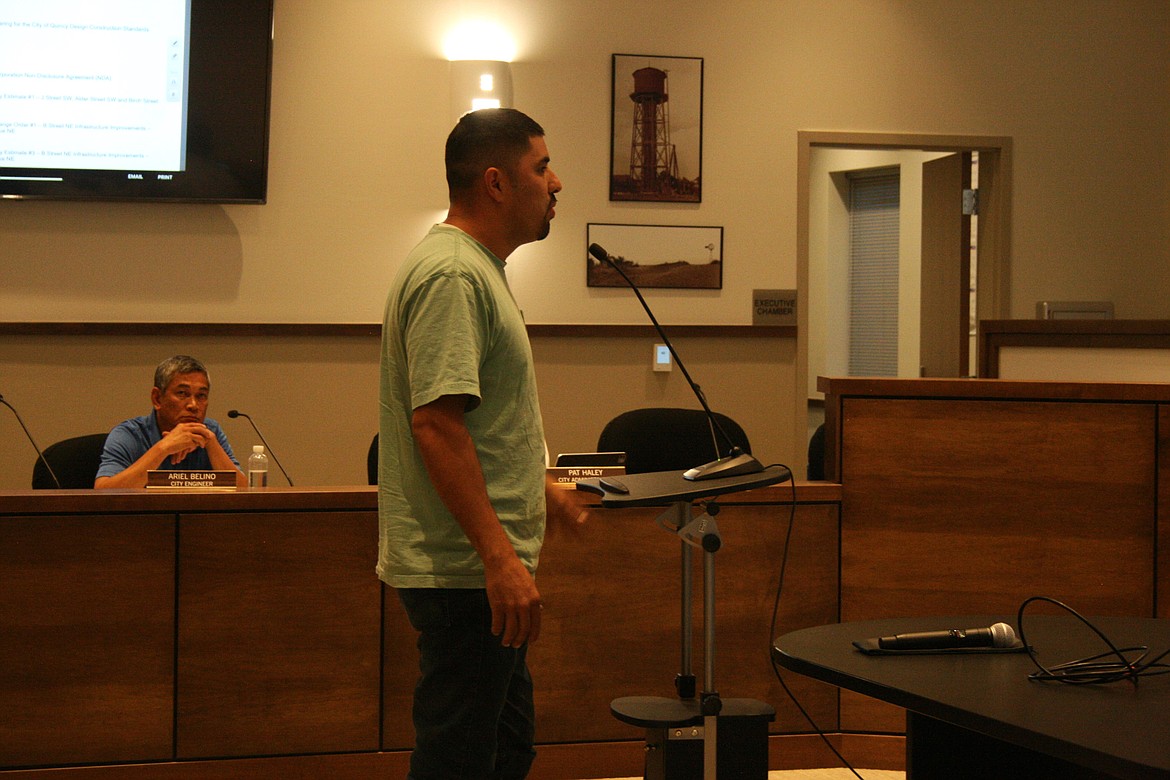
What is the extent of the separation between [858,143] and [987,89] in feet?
2.18

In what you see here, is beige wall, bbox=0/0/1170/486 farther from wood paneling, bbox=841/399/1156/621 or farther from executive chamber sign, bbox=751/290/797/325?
wood paneling, bbox=841/399/1156/621

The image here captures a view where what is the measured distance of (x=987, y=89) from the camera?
5.16 meters

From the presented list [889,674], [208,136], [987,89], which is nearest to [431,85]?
[208,136]

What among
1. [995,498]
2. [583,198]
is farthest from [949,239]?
[995,498]

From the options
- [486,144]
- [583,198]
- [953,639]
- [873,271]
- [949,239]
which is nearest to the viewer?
[953,639]

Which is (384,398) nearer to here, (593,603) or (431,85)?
(593,603)

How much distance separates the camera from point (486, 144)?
1857 millimetres

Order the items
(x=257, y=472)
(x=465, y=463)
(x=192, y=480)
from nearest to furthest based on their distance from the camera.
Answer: (x=465, y=463), (x=192, y=480), (x=257, y=472)

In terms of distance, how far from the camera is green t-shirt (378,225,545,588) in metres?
1.69

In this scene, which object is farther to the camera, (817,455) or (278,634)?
(817,455)

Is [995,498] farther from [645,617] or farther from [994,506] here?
[645,617]

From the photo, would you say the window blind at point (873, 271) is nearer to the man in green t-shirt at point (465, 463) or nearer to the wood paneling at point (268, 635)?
the wood paneling at point (268, 635)

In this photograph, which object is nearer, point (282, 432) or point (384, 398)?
point (384, 398)

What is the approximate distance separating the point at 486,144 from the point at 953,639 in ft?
3.41
